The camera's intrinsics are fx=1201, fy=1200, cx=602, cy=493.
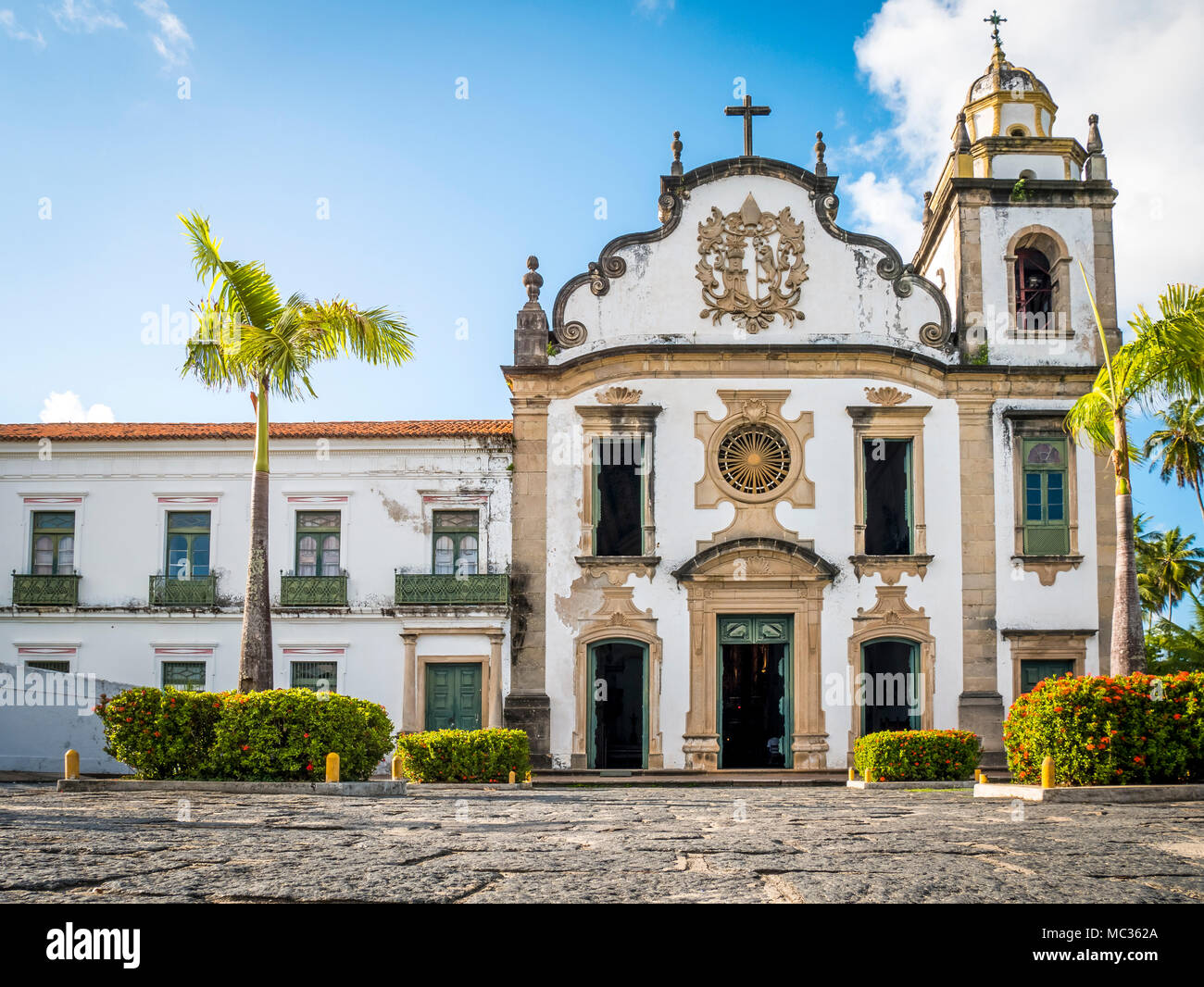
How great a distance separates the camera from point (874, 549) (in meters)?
22.2

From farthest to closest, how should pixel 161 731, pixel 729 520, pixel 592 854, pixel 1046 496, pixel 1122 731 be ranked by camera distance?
pixel 1046 496
pixel 729 520
pixel 161 731
pixel 1122 731
pixel 592 854

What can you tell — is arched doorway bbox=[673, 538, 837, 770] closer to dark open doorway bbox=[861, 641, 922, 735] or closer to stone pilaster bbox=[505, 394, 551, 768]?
dark open doorway bbox=[861, 641, 922, 735]

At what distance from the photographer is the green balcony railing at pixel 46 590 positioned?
923 inches

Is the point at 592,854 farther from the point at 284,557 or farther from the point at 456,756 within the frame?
the point at 284,557

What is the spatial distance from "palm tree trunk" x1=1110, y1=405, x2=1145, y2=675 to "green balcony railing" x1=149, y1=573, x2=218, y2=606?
16.1m

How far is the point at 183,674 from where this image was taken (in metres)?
23.1

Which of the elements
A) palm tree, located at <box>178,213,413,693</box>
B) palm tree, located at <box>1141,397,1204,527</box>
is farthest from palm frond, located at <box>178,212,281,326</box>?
palm tree, located at <box>1141,397,1204,527</box>

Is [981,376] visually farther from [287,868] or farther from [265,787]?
[287,868]

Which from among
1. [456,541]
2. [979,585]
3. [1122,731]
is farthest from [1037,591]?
[456,541]

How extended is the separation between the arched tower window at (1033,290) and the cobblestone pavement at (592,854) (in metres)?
13.9

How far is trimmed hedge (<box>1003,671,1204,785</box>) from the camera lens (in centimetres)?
1269

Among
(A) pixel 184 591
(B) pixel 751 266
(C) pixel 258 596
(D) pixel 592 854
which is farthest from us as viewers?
(A) pixel 184 591

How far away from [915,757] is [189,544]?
14407 millimetres
